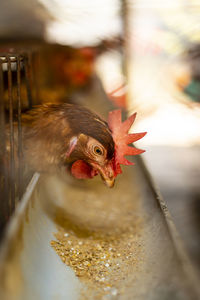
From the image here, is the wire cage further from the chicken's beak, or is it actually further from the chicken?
the chicken's beak

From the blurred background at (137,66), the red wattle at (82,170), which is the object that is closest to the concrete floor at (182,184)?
the blurred background at (137,66)

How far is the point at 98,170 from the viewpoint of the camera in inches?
27.4

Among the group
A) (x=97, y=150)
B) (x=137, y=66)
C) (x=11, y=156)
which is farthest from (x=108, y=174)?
(x=137, y=66)

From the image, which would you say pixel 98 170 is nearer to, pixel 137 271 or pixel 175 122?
pixel 137 271

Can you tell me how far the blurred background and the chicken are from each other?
216mm

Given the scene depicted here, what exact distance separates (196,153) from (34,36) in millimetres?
1843

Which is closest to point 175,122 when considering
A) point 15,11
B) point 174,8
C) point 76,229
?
point 174,8

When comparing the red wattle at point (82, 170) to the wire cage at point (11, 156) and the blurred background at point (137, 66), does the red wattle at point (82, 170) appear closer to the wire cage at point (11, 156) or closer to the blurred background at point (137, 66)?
the wire cage at point (11, 156)

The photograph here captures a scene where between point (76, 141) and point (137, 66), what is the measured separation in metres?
2.47

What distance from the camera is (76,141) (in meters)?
0.69

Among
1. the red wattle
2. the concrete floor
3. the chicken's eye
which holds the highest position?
the chicken's eye

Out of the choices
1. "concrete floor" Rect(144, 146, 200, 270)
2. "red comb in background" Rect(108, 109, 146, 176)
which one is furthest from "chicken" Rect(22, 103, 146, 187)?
"concrete floor" Rect(144, 146, 200, 270)

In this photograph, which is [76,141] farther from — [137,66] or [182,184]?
[137,66]

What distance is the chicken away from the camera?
2.21 ft
